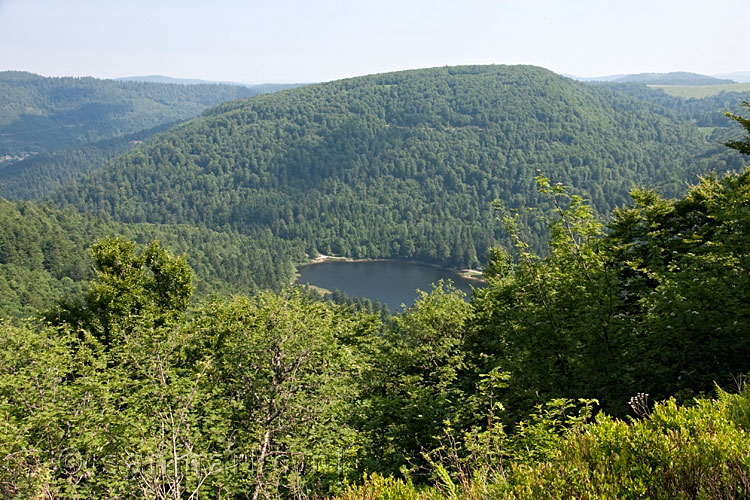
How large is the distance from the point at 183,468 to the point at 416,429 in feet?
15.9

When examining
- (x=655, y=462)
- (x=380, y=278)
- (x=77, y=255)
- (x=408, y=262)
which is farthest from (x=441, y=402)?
(x=408, y=262)

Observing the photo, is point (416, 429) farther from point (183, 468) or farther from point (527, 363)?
point (183, 468)

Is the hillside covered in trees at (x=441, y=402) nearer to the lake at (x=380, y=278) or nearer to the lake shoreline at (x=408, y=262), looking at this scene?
A: the lake at (x=380, y=278)

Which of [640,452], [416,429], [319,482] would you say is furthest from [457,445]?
[640,452]

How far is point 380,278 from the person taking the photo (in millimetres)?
157875

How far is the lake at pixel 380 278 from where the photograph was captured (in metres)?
137

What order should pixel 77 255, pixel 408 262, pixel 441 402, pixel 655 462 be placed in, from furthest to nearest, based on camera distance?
pixel 408 262 < pixel 77 255 < pixel 441 402 < pixel 655 462

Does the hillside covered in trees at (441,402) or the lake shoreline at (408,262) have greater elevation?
the hillside covered in trees at (441,402)

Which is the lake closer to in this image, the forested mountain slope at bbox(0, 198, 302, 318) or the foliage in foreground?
the forested mountain slope at bbox(0, 198, 302, 318)

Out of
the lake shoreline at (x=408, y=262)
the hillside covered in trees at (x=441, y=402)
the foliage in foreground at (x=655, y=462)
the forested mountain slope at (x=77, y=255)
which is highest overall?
the foliage in foreground at (x=655, y=462)

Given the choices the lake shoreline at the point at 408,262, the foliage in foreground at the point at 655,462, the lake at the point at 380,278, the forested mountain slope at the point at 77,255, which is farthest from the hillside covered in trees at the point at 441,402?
the lake shoreline at the point at 408,262

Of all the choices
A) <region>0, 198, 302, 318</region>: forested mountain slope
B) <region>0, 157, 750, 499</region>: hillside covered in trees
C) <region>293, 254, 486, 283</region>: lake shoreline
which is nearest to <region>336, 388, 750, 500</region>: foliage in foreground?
<region>0, 157, 750, 499</region>: hillside covered in trees

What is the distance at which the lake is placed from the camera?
137125 millimetres

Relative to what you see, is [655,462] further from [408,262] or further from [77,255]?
[408,262]
